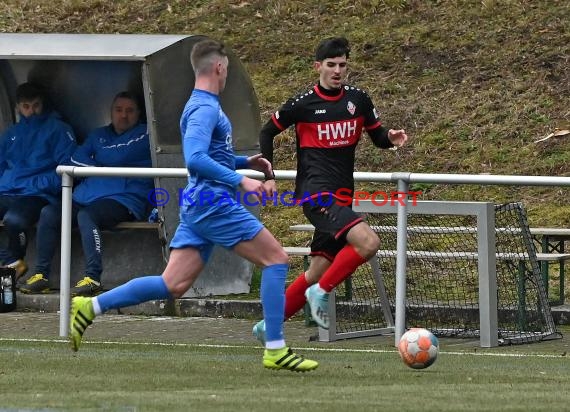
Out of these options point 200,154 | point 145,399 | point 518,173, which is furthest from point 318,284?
point 518,173

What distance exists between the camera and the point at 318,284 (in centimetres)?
1032

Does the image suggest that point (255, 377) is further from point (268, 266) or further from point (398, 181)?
point (398, 181)

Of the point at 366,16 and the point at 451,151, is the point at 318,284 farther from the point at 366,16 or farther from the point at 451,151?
the point at 366,16

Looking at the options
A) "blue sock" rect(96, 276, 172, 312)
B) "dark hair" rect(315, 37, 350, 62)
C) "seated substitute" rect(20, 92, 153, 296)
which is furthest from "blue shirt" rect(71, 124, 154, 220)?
"blue sock" rect(96, 276, 172, 312)

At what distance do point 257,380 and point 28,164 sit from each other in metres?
6.66

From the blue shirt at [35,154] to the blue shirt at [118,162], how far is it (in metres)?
0.30

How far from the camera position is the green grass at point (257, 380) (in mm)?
6922

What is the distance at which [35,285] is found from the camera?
13.9 meters

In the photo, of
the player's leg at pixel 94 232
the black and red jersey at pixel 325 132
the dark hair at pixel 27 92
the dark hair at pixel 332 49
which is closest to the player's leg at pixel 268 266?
the black and red jersey at pixel 325 132

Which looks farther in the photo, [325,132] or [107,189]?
[107,189]

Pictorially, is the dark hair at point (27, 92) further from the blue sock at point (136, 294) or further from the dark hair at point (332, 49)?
the blue sock at point (136, 294)

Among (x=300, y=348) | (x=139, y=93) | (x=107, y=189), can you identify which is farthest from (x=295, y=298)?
(x=139, y=93)

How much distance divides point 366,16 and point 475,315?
8354 mm

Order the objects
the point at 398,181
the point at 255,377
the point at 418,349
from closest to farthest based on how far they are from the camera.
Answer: the point at 255,377 → the point at 418,349 → the point at 398,181
